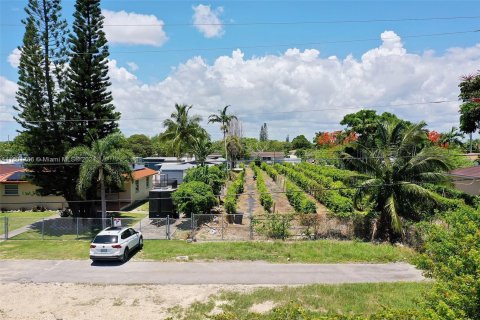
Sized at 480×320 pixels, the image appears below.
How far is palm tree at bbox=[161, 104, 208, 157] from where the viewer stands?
126 feet

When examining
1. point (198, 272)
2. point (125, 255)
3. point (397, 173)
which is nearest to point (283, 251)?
point (198, 272)

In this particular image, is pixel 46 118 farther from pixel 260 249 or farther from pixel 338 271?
pixel 338 271

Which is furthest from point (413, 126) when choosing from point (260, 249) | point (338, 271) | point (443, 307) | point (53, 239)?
point (53, 239)

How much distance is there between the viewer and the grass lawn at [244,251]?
59.4 feet

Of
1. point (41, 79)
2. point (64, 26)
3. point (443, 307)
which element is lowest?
point (443, 307)

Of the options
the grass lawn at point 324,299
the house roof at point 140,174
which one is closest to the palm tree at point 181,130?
the house roof at point 140,174

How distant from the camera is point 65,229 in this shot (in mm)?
24750

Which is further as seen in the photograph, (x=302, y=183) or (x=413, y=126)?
(x=302, y=183)

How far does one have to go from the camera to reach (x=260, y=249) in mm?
19422

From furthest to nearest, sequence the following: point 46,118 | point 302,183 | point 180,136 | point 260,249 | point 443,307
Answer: point 302,183, point 180,136, point 46,118, point 260,249, point 443,307

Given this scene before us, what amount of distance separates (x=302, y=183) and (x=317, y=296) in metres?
28.4

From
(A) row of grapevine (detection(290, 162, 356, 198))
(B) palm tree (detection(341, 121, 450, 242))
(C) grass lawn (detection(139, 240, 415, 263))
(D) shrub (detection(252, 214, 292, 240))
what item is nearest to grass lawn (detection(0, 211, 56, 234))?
(C) grass lawn (detection(139, 240, 415, 263))

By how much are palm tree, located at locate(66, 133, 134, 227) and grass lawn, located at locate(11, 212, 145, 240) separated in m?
1.85

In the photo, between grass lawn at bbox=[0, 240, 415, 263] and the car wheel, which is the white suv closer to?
the car wheel
